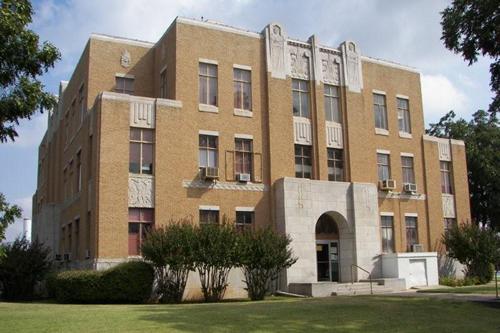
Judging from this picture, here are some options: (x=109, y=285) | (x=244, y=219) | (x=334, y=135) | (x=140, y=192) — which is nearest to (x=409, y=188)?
(x=334, y=135)

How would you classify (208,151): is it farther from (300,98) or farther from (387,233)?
(387,233)

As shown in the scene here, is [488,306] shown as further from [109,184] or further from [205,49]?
[205,49]

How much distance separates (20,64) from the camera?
1182 cm

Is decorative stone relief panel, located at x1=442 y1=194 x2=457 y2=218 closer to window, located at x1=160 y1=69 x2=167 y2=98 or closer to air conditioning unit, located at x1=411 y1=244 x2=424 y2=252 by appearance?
air conditioning unit, located at x1=411 y1=244 x2=424 y2=252

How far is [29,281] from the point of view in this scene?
2981 centimetres

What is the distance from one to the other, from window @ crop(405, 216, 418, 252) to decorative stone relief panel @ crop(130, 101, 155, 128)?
17.4 m

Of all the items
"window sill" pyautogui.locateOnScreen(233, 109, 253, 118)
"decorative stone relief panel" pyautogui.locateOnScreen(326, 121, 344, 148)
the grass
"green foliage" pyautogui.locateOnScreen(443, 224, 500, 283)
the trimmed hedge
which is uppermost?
"window sill" pyautogui.locateOnScreen(233, 109, 253, 118)

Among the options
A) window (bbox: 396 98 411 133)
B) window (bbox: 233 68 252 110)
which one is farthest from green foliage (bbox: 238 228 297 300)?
window (bbox: 396 98 411 133)

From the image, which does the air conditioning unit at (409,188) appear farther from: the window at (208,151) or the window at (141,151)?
the window at (141,151)

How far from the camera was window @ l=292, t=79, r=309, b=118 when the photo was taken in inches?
1344

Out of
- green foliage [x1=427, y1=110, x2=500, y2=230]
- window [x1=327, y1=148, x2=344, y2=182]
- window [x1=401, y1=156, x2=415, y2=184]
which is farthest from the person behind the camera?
green foliage [x1=427, y1=110, x2=500, y2=230]

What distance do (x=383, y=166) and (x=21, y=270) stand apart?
21.6 metres

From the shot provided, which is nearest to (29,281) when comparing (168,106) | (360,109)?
(168,106)

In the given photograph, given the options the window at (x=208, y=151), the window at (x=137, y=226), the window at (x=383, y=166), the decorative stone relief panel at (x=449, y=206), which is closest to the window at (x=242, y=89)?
the window at (x=208, y=151)
